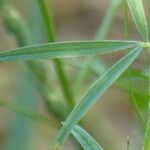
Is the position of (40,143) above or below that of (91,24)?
below

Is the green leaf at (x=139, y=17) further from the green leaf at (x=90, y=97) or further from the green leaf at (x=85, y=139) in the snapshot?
the green leaf at (x=85, y=139)

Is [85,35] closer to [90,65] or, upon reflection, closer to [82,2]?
[82,2]

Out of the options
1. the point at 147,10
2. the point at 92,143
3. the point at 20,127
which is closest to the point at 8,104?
the point at 92,143

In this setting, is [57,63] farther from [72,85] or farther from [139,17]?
[72,85]

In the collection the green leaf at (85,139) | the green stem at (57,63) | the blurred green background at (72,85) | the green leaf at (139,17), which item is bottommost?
the green leaf at (85,139)

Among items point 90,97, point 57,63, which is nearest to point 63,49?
point 90,97

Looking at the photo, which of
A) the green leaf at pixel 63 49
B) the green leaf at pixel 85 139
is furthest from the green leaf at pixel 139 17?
the green leaf at pixel 85 139

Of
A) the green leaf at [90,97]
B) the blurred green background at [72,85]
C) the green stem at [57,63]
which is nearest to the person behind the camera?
the green leaf at [90,97]
